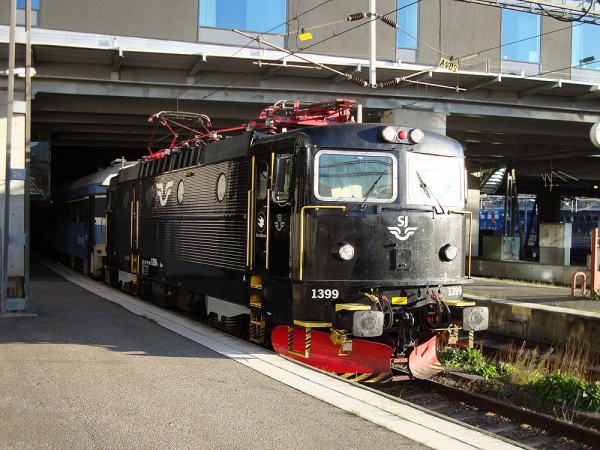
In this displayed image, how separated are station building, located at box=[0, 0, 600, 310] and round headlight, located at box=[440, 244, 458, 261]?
7.59 m

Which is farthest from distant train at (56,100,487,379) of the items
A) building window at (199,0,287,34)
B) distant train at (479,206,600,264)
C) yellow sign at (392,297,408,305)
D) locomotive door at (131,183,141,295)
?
distant train at (479,206,600,264)

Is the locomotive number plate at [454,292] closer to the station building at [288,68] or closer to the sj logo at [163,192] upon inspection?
the sj logo at [163,192]

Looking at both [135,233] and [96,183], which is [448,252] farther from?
[96,183]

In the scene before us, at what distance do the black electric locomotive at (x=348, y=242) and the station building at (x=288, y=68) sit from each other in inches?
289

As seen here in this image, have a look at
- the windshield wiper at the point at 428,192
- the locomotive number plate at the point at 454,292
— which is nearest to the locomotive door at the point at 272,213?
the windshield wiper at the point at 428,192

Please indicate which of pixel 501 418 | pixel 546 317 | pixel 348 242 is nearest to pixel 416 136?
pixel 348 242

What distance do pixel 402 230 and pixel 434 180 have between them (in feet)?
2.84

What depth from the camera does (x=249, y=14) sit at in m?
22.3

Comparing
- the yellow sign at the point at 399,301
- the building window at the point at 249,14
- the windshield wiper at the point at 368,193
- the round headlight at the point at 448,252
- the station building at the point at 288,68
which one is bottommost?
the yellow sign at the point at 399,301

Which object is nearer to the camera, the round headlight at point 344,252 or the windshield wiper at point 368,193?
the round headlight at point 344,252

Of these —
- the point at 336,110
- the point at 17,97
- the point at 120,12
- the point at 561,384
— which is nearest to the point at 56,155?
the point at 120,12

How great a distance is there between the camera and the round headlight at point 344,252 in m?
8.09

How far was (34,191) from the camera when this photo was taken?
2475cm

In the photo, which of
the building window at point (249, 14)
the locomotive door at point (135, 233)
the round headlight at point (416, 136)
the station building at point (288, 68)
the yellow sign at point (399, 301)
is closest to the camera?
the yellow sign at point (399, 301)
